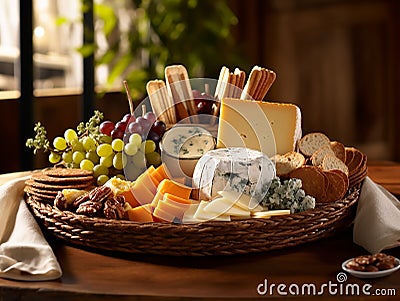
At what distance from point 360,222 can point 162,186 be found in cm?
42

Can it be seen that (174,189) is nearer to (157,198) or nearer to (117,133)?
(157,198)

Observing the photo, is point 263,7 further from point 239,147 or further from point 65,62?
point 239,147

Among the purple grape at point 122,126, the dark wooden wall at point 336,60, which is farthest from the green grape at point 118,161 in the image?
the dark wooden wall at point 336,60

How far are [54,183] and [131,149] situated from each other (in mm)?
196

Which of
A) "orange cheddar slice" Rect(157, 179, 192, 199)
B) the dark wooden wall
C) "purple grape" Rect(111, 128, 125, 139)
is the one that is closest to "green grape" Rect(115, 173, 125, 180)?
"purple grape" Rect(111, 128, 125, 139)

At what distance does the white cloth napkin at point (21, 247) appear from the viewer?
1241 millimetres

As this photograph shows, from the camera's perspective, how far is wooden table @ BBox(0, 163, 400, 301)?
1.16 metres

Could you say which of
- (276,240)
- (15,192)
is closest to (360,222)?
(276,240)

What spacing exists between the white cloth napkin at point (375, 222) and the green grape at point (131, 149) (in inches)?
20.6

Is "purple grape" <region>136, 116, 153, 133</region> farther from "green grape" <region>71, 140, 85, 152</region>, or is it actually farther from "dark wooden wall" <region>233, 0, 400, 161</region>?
"dark wooden wall" <region>233, 0, 400, 161</region>

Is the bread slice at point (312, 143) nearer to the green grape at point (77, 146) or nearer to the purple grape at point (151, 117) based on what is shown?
the purple grape at point (151, 117)

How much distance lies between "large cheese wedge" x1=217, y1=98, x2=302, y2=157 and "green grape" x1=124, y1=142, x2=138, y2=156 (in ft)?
0.64

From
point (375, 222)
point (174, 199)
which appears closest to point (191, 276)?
point (174, 199)

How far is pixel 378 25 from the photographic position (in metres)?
4.73
